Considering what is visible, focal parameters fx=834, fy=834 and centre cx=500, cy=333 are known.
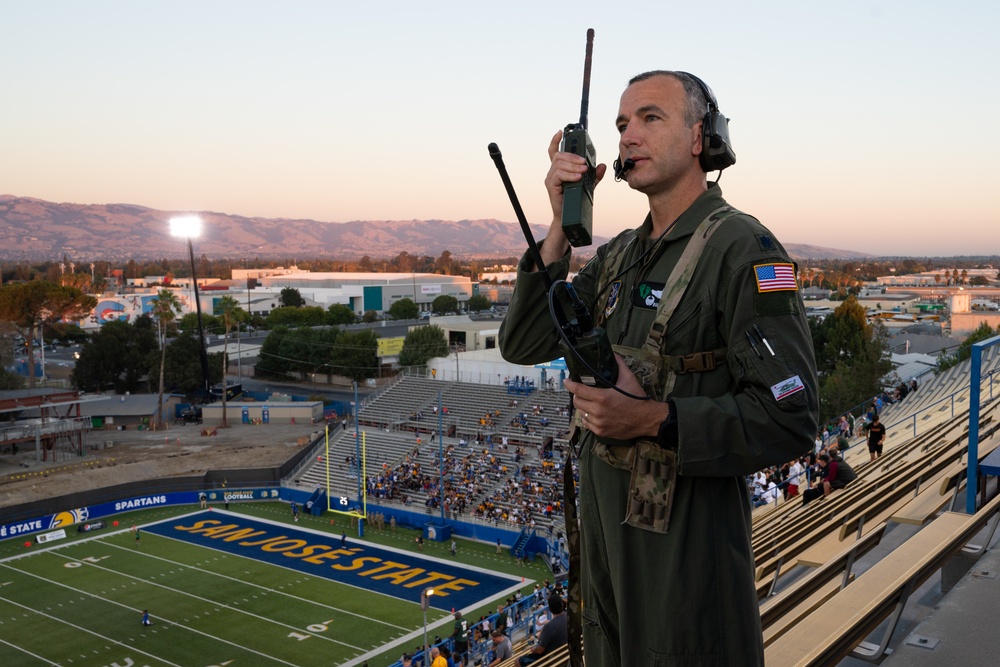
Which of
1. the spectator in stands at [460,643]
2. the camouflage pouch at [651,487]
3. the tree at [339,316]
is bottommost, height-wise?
the spectator in stands at [460,643]

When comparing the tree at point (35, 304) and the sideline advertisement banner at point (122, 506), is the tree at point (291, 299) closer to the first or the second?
the tree at point (35, 304)

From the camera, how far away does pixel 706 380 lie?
6.04 feet

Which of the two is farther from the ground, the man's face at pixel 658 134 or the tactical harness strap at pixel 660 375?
the man's face at pixel 658 134

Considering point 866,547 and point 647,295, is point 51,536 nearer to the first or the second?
point 866,547

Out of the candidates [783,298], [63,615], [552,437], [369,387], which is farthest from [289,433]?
[783,298]

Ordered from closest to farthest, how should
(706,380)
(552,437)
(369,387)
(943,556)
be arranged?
(706,380)
(943,556)
(552,437)
(369,387)

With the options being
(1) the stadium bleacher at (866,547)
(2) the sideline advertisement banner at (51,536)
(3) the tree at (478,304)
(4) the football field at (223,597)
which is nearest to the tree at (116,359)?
(2) the sideline advertisement banner at (51,536)

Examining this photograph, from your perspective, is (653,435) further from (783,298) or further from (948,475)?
(948,475)

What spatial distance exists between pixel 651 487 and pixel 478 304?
10085 centimetres

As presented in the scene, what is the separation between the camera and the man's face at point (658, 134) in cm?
196

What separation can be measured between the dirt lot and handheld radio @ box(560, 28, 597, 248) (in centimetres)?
3480

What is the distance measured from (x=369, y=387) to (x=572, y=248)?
55.6 metres

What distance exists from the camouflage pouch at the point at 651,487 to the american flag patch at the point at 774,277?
1.32 feet

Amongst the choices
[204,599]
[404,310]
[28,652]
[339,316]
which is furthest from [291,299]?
[28,652]
